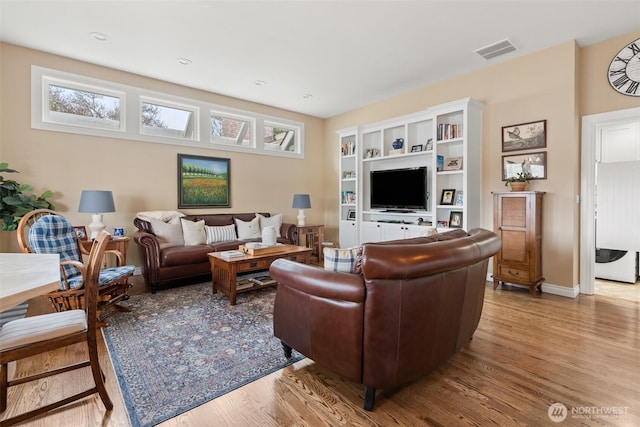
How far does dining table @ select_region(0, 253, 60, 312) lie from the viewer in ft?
3.52

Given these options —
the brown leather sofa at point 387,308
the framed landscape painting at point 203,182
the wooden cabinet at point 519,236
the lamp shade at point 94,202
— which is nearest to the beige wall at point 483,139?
the framed landscape painting at point 203,182

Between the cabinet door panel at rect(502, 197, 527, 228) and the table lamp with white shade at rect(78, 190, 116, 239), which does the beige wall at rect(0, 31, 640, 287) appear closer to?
the cabinet door panel at rect(502, 197, 527, 228)

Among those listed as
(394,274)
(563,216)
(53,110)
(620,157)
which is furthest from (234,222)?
(620,157)

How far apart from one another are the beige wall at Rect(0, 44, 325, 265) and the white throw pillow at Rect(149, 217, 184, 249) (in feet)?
2.01

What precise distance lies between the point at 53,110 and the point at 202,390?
13.8ft

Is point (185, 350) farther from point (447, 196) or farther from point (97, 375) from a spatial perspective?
point (447, 196)

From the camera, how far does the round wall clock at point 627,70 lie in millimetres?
3289

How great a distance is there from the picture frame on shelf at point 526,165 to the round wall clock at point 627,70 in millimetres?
944

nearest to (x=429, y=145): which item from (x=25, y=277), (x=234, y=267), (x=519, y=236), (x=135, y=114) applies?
(x=519, y=236)

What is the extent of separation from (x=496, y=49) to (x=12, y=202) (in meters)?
5.72

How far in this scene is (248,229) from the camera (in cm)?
503

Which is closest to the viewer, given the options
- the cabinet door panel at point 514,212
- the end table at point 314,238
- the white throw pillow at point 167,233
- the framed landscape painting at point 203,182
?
the cabinet door panel at point 514,212

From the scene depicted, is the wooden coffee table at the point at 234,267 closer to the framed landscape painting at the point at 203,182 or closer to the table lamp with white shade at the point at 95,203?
the table lamp with white shade at the point at 95,203

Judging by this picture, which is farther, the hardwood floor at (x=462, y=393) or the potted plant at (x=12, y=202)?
the potted plant at (x=12, y=202)
